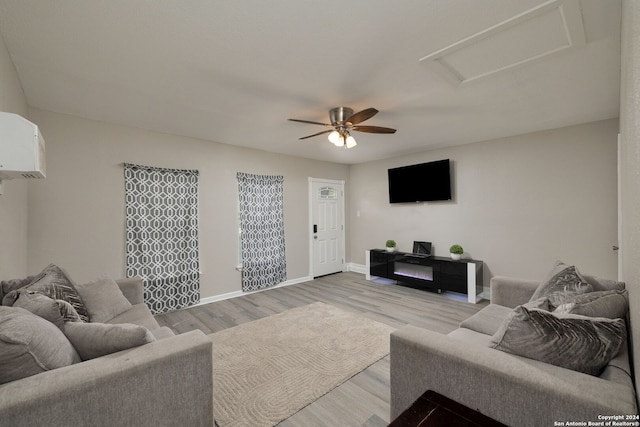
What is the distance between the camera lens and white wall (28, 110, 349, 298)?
2953 millimetres

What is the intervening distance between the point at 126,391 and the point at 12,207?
2.24 metres

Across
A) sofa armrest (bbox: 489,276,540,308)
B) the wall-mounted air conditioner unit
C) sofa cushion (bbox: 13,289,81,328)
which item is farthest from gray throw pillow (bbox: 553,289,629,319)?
the wall-mounted air conditioner unit

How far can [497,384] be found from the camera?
113 centimetres

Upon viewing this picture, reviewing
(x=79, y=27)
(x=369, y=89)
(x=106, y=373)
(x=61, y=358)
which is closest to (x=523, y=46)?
(x=369, y=89)

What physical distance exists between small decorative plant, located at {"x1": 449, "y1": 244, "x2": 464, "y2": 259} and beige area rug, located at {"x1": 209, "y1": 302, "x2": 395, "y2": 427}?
2019 mm

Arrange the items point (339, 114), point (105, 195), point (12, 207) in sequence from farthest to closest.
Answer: point (105, 195) → point (339, 114) → point (12, 207)

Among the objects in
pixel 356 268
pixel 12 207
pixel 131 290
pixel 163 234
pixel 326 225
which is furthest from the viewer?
pixel 356 268

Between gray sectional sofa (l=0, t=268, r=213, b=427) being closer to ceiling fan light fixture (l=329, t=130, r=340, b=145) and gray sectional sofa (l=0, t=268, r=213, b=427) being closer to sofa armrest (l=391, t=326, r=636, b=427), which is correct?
sofa armrest (l=391, t=326, r=636, b=427)

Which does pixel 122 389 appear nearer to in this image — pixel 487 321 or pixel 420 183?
pixel 487 321

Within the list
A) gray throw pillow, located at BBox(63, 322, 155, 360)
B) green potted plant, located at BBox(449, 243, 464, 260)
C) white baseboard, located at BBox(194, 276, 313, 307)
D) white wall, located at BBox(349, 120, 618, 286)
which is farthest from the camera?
green potted plant, located at BBox(449, 243, 464, 260)

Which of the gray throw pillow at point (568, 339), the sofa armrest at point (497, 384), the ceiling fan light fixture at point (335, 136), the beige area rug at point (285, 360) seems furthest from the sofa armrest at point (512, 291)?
the ceiling fan light fixture at point (335, 136)

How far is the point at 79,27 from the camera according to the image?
1.65 metres

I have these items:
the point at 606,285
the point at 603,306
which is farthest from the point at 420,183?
the point at 603,306

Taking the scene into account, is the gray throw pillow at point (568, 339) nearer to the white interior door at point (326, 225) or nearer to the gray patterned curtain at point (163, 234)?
the gray patterned curtain at point (163, 234)
